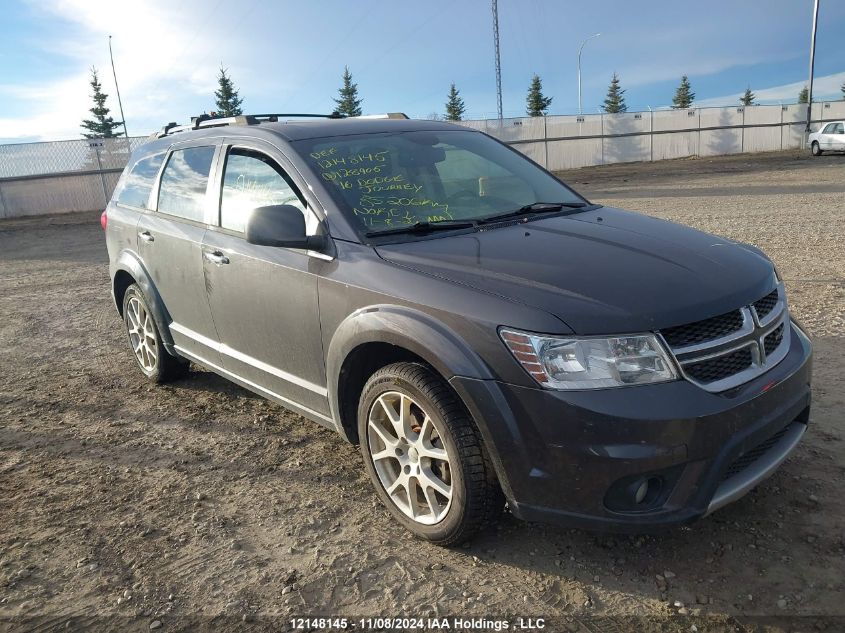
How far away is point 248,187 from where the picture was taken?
12.9 feet

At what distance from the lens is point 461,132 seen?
4453 mm

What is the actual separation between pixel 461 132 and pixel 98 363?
12.6 ft

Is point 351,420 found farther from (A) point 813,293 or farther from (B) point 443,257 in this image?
(A) point 813,293

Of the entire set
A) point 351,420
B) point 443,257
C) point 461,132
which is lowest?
point 351,420

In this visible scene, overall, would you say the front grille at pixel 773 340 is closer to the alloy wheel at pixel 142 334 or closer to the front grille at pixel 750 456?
the front grille at pixel 750 456

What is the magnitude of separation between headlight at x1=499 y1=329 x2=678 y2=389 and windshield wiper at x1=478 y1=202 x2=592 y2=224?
1187 millimetres

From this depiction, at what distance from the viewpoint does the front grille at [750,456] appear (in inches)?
103

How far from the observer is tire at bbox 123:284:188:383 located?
16.7 ft

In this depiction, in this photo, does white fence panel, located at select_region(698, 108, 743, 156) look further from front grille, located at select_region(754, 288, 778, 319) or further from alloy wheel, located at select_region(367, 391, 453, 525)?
alloy wheel, located at select_region(367, 391, 453, 525)

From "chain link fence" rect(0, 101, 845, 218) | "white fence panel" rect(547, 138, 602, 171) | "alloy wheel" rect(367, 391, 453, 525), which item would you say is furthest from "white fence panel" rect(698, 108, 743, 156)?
"alloy wheel" rect(367, 391, 453, 525)

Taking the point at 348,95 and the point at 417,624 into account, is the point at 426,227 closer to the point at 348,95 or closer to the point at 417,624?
the point at 417,624

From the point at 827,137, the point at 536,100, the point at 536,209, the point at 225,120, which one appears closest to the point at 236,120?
the point at 225,120

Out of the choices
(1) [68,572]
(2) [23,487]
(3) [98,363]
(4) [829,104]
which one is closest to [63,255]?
(3) [98,363]

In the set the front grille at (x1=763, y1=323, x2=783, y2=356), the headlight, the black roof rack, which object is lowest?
the front grille at (x1=763, y1=323, x2=783, y2=356)
